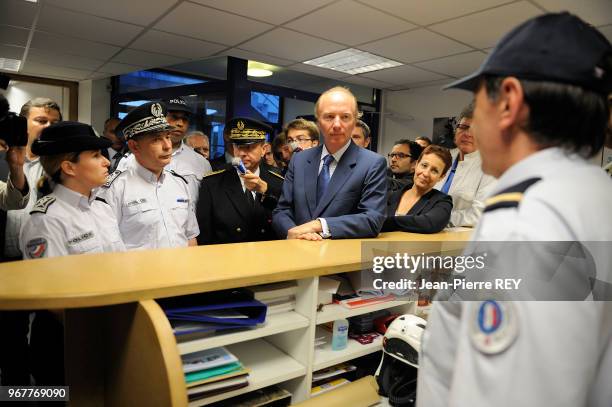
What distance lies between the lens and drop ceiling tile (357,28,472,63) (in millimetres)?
4066

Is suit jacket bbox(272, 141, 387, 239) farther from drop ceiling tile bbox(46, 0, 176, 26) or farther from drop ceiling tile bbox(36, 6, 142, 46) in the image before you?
drop ceiling tile bbox(36, 6, 142, 46)

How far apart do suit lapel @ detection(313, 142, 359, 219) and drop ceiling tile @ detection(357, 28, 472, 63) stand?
9.02 ft

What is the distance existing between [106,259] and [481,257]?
978mm

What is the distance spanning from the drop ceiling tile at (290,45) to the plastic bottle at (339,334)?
359 cm

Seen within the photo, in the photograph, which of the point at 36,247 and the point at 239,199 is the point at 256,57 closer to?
the point at 239,199

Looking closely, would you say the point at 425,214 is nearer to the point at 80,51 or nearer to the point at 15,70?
the point at 80,51

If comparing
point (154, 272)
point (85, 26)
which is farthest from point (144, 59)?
point (154, 272)

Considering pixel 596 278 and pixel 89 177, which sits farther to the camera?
pixel 89 177

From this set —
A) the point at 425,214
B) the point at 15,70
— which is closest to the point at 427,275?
the point at 425,214

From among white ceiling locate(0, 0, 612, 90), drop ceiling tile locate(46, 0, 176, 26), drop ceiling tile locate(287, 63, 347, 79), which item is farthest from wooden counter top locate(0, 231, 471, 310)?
drop ceiling tile locate(287, 63, 347, 79)

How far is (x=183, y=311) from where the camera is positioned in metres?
0.97

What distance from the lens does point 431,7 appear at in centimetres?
331

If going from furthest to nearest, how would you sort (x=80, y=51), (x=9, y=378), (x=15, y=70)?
(x=15, y=70)
(x=80, y=51)
(x=9, y=378)

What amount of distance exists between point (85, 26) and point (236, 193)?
3.52 metres
